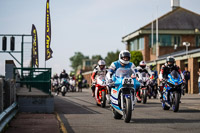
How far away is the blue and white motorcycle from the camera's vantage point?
13.9 meters

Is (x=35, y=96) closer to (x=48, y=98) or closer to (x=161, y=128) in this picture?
(x=48, y=98)

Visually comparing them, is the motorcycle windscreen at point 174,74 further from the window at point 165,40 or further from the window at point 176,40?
the window at point 176,40

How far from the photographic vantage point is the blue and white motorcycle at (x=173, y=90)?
13.9 meters

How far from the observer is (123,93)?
430 inches

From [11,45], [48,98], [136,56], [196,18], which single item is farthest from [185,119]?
[196,18]

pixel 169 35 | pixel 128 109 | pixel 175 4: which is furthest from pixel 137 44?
pixel 128 109

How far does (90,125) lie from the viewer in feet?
34.0

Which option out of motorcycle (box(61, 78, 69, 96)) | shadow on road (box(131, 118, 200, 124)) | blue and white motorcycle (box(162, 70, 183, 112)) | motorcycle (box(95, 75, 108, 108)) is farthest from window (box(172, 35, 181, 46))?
shadow on road (box(131, 118, 200, 124))

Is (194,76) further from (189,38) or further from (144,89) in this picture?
(189,38)

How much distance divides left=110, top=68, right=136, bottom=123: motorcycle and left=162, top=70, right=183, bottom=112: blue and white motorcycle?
9.74 feet

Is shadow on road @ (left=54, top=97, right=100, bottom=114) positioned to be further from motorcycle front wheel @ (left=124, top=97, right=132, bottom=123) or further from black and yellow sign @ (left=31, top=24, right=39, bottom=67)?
black and yellow sign @ (left=31, top=24, right=39, bottom=67)

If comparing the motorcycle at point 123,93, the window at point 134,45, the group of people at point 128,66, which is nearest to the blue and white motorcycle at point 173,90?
the group of people at point 128,66

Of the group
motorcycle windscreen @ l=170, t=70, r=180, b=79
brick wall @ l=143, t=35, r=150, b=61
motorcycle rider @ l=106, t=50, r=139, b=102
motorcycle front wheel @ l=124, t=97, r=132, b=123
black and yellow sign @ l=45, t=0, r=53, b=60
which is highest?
brick wall @ l=143, t=35, r=150, b=61

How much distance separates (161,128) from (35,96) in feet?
16.7
